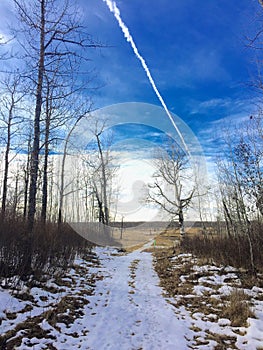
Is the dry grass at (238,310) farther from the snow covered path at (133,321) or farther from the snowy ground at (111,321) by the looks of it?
the snow covered path at (133,321)

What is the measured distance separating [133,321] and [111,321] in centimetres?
39

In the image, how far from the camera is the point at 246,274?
6629 mm

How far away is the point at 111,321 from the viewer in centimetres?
389

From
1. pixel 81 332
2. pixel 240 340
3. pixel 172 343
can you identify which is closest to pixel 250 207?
→ pixel 240 340

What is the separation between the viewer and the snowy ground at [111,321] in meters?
→ 3.09

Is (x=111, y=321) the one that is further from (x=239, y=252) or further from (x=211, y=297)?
(x=239, y=252)

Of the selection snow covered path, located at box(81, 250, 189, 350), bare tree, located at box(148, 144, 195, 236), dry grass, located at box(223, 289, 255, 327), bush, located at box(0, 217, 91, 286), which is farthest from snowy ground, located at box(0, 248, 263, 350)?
bare tree, located at box(148, 144, 195, 236)

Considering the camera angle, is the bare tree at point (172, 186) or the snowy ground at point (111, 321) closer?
the snowy ground at point (111, 321)

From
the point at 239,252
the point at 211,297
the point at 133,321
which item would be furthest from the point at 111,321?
the point at 239,252

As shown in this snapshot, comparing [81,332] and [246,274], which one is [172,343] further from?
[246,274]

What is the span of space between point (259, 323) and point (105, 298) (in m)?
3.15

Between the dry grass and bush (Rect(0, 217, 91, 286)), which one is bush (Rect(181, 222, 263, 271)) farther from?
bush (Rect(0, 217, 91, 286))

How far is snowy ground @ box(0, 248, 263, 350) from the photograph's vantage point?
309 cm

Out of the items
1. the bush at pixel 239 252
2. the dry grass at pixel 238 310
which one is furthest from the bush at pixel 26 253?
the bush at pixel 239 252
